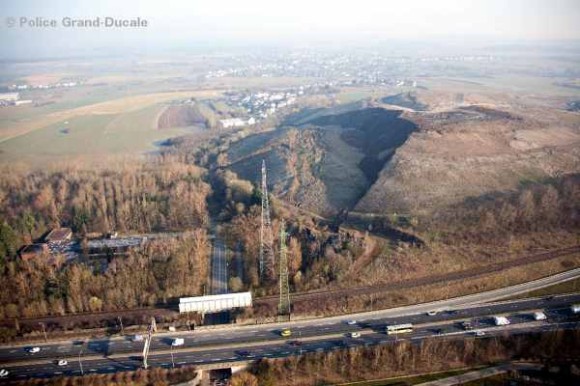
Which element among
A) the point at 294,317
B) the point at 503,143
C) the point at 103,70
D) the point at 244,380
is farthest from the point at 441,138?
the point at 103,70

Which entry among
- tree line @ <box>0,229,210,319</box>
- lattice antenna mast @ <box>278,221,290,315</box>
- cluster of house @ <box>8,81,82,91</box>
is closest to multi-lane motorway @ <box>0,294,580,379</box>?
lattice antenna mast @ <box>278,221,290,315</box>

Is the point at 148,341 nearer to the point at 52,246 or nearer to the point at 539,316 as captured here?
Answer: the point at 52,246

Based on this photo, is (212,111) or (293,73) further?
(293,73)

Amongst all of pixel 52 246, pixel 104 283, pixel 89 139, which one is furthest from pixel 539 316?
pixel 89 139

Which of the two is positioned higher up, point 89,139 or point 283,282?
point 89,139

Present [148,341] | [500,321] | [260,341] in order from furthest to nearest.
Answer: [500,321], [260,341], [148,341]

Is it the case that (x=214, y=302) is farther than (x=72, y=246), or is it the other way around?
(x=72, y=246)

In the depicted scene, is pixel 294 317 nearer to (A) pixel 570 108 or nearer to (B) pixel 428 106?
(B) pixel 428 106

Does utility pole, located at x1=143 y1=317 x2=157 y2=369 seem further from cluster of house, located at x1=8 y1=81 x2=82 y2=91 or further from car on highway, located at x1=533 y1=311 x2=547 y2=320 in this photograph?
cluster of house, located at x1=8 y1=81 x2=82 y2=91
